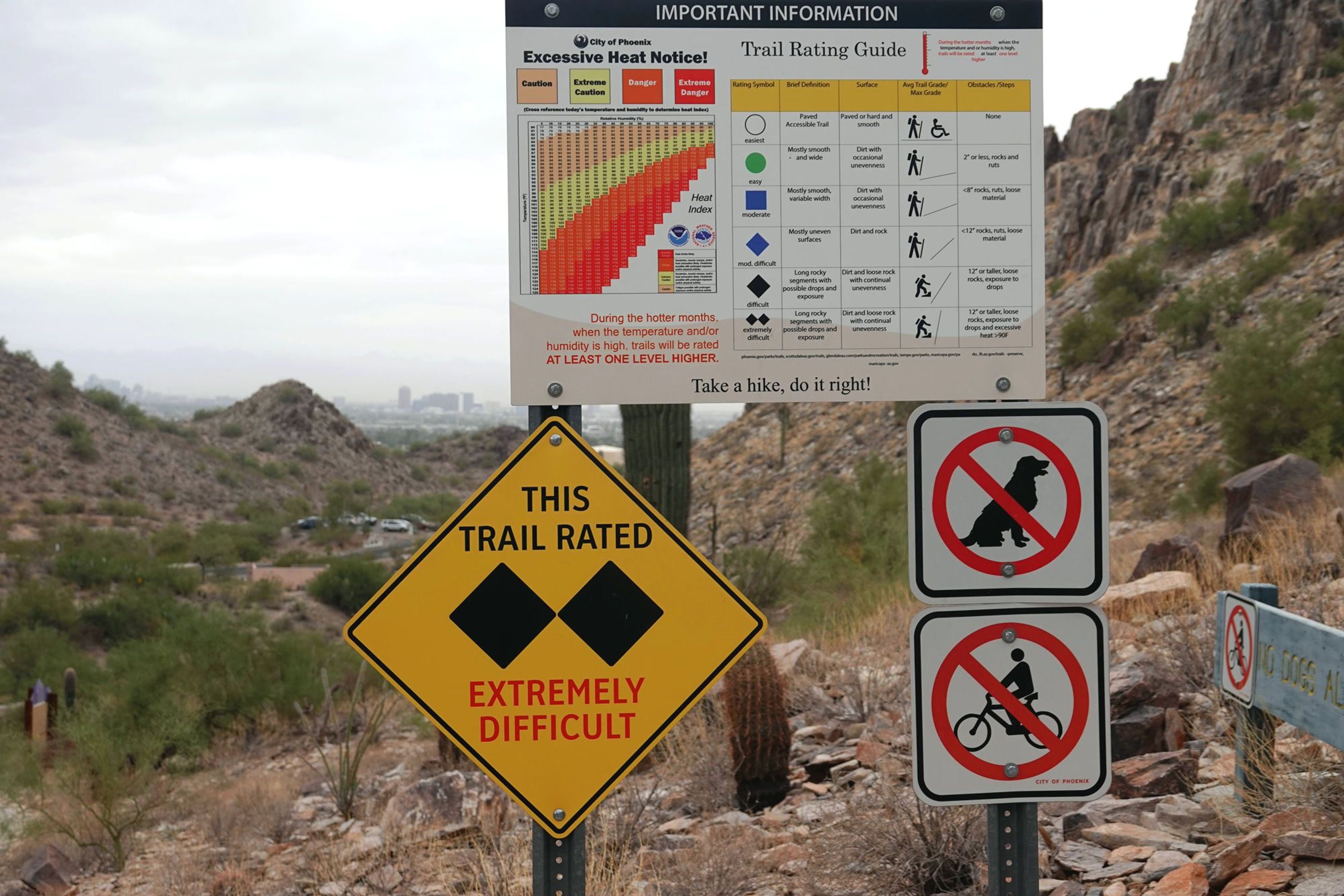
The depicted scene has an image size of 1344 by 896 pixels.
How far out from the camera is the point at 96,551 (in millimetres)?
34375

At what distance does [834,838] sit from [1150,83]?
50.3 m

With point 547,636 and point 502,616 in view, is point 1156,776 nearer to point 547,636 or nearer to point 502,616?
point 547,636

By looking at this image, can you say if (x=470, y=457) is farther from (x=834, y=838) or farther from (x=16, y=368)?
(x=834, y=838)

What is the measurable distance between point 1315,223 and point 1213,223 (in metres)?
→ 4.53

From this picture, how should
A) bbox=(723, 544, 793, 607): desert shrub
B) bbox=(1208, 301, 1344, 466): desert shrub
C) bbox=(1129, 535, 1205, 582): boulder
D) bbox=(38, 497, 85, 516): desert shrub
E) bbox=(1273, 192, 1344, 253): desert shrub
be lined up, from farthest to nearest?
bbox=(38, 497, 85, 516): desert shrub, bbox=(1273, 192, 1344, 253): desert shrub, bbox=(1208, 301, 1344, 466): desert shrub, bbox=(723, 544, 793, 607): desert shrub, bbox=(1129, 535, 1205, 582): boulder

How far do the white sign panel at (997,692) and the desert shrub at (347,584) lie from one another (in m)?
26.8

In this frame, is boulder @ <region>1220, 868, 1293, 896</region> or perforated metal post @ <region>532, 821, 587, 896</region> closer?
perforated metal post @ <region>532, 821, 587, 896</region>

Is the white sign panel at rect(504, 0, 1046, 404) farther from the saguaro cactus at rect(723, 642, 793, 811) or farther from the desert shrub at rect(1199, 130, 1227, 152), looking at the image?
the desert shrub at rect(1199, 130, 1227, 152)

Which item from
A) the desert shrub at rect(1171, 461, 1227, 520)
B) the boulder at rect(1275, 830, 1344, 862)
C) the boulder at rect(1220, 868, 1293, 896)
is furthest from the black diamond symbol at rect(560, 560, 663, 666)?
the desert shrub at rect(1171, 461, 1227, 520)

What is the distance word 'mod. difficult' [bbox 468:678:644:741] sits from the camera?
3072mm

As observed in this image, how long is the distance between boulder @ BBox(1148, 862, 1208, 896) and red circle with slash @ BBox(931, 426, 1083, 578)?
184 centimetres

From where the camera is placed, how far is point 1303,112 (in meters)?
34.9

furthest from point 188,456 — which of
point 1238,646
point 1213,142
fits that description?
point 1238,646

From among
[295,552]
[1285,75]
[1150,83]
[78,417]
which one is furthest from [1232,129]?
[78,417]
